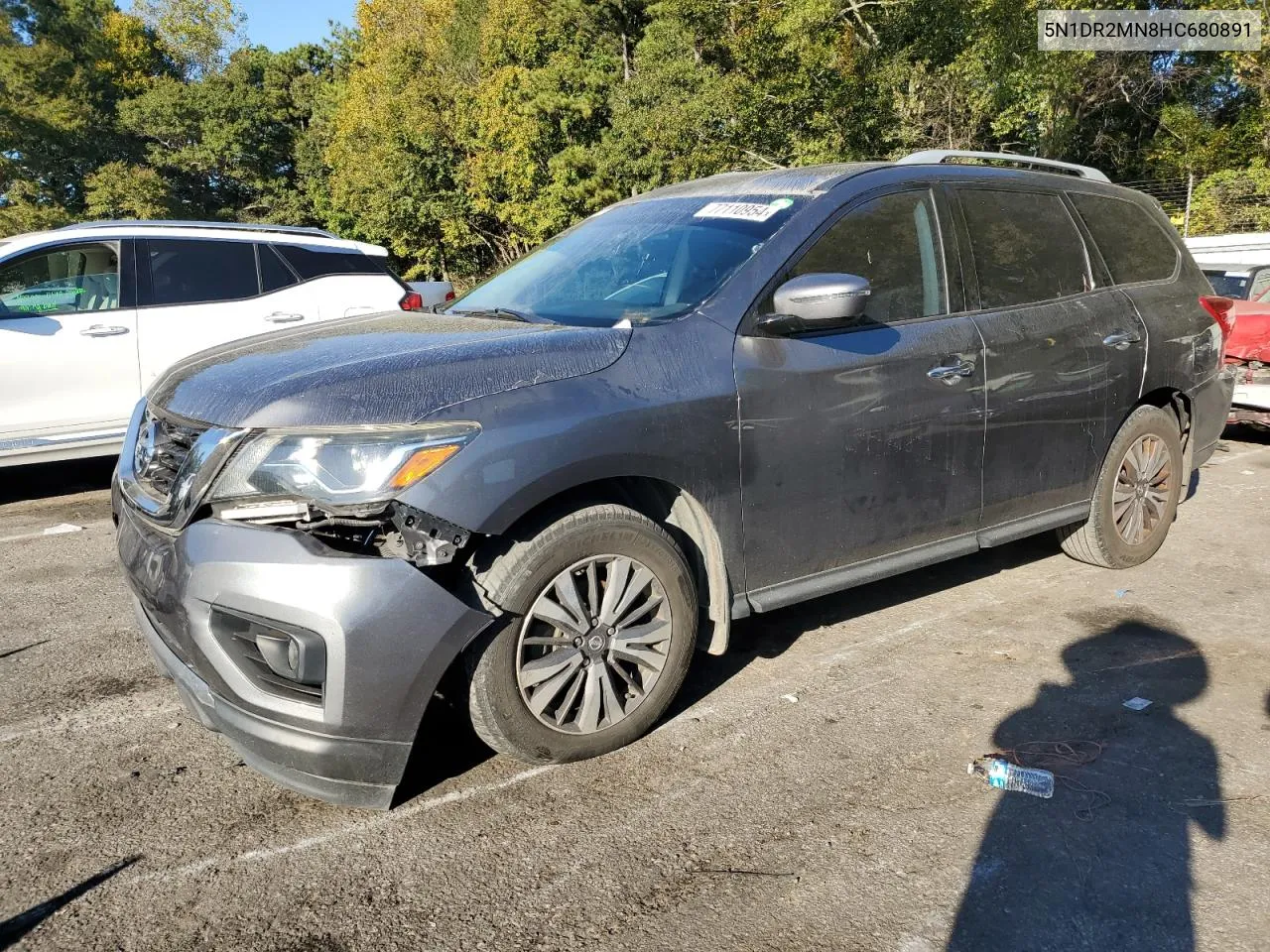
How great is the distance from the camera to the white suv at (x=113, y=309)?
6680mm

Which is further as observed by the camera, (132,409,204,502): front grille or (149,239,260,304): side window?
(149,239,260,304): side window

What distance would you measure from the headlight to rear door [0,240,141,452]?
497 centimetres

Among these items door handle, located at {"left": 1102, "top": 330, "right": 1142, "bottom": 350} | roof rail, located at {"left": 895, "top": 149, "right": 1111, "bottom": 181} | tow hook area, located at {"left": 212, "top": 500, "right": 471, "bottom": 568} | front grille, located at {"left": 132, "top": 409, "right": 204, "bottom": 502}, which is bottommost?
tow hook area, located at {"left": 212, "top": 500, "right": 471, "bottom": 568}

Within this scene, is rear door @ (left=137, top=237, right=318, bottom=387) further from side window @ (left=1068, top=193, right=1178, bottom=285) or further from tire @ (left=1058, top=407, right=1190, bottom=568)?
tire @ (left=1058, top=407, right=1190, bottom=568)

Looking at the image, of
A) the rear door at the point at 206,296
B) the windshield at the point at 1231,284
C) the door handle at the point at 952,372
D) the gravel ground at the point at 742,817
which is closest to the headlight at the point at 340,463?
the gravel ground at the point at 742,817

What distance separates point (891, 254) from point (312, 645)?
8.46ft

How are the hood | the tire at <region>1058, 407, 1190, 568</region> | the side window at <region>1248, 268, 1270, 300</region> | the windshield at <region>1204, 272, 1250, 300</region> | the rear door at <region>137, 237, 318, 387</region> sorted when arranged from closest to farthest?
the hood → the tire at <region>1058, 407, 1190, 568</region> → the rear door at <region>137, 237, 318, 387</region> → the side window at <region>1248, 268, 1270, 300</region> → the windshield at <region>1204, 272, 1250, 300</region>

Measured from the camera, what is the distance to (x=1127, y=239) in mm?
4945

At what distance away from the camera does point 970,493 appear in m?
4.02

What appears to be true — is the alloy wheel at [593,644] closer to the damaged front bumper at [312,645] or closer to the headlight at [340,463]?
the damaged front bumper at [312,645]

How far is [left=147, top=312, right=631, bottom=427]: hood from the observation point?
105 inches

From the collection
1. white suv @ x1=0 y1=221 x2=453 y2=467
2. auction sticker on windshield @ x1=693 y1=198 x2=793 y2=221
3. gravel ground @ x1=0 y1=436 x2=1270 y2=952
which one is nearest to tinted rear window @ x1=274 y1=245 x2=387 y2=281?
white suv @ x1=0 y1=221 x2=453 y2=467

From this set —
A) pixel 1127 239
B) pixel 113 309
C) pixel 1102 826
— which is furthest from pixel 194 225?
pixel 1102 826

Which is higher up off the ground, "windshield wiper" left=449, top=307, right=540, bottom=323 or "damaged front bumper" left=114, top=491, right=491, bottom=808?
"windshield wiper" left=449, top=307, right=540, bottom=323
